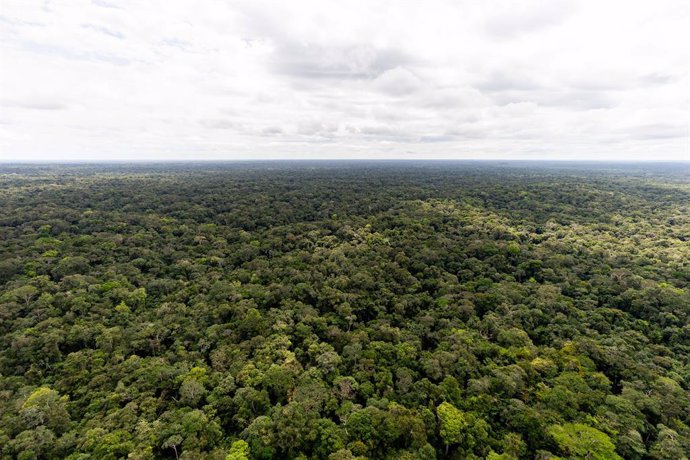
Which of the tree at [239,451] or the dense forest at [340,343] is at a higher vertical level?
the dense forest at [340,343]

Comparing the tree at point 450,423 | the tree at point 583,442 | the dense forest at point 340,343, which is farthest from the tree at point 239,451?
the tree at point 583,442

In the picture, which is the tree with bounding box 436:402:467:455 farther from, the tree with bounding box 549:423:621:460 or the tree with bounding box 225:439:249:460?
the tree with bounding box 225:439:249:460

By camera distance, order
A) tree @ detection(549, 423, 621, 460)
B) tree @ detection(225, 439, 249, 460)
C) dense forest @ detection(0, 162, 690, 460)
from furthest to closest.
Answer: dense forest @ detection(0, 162, 690, 460) → tree @ detection(225, 439, 249, 460) → tree @ detection(549, 423, 621, 460)

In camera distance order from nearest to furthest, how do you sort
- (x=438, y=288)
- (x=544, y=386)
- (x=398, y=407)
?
(x=398, y=407)
(x=544, y=386)
(x=438, y=288)

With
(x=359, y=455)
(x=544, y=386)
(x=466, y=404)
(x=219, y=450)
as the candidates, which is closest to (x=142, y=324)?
(x=219, y=450)

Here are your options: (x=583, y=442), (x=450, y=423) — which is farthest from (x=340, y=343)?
(x=583, y=442)

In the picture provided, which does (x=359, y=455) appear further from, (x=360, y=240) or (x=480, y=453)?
(x=360, y=240)

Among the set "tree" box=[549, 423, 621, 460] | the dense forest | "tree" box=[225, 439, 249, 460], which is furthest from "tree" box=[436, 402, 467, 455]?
"tree" box=[225, 439, 249, 460]

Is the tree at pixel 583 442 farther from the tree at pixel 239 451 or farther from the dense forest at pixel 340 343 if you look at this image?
the tree at pixel 239 451
